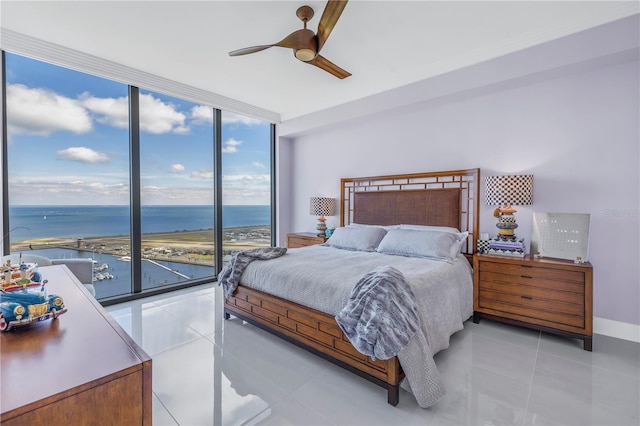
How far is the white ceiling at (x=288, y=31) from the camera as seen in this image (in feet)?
8.34

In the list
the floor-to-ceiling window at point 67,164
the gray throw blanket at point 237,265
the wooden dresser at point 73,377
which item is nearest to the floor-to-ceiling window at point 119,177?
the floor-to-ceiling window at point 67,164

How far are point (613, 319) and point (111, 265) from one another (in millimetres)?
5602

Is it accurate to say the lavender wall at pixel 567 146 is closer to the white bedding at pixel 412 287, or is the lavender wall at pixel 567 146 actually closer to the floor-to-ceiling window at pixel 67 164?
the white bedding at pixel 412 287

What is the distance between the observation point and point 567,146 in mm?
3041

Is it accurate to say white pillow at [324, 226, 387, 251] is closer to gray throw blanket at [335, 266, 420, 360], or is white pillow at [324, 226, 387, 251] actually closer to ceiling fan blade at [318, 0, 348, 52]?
gray throw blanket at [335, 266, 420, 360]

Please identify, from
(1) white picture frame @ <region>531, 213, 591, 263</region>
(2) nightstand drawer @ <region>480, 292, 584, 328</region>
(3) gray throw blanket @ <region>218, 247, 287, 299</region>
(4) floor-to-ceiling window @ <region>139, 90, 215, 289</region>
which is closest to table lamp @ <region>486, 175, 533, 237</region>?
(1) white picture frame @ <region>531, 213, 591, 263</region>

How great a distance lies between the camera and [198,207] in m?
4.68

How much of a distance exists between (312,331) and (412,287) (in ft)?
2.86

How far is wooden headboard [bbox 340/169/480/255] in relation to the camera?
12.1 ft

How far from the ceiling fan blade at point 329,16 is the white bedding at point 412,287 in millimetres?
1911

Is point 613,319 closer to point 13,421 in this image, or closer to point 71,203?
point 13,421

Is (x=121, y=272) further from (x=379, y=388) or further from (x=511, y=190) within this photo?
(x=511, y=190)

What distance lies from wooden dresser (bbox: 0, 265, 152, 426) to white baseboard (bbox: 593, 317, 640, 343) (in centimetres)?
387

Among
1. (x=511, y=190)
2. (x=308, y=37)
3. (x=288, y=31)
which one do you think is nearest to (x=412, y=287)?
(x=511, y=190)
